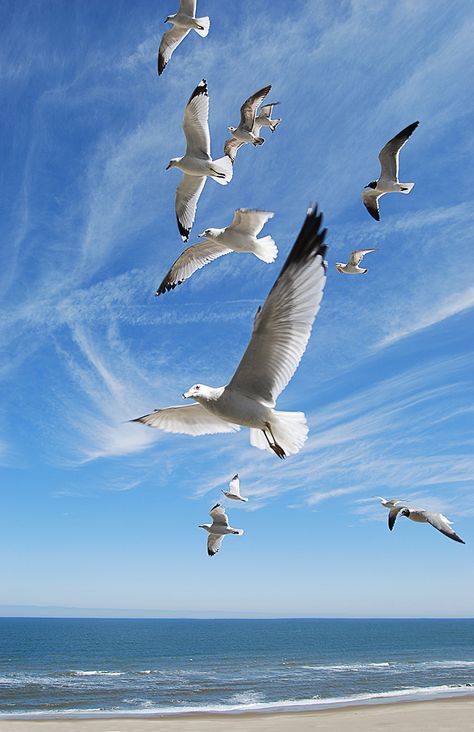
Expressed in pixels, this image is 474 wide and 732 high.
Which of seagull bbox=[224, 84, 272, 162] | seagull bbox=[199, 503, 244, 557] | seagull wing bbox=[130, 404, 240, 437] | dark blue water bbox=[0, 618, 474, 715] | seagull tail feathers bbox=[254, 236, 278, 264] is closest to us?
seagull wing bbox=[130, 404, 240, 437]

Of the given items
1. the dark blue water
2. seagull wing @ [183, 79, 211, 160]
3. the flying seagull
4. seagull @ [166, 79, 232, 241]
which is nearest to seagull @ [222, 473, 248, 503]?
the flying seagull

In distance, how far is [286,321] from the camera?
5.45m

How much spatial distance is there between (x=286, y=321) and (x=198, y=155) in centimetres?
638

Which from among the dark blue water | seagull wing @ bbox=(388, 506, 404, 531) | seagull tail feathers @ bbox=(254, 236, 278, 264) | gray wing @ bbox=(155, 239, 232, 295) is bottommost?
the dark blue water

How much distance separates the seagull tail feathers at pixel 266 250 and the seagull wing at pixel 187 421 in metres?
2.48

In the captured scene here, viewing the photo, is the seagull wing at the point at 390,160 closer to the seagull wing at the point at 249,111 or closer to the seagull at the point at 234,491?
the seagull wing at the point at 249,111

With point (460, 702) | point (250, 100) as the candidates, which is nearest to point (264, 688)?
point (460, 702)

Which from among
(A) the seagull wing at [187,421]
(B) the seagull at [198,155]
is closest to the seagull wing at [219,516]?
(B) the seagull at [198,155]

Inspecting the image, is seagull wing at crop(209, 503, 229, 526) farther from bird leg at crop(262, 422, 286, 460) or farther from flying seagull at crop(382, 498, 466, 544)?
bird leg at crop(262, 422, 286, 460)

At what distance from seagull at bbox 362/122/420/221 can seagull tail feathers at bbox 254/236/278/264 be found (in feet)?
10.6

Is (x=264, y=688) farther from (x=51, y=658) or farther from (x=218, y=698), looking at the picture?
(x=51, y=658)

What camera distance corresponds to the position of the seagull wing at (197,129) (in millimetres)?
11023

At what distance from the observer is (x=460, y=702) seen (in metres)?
19.4

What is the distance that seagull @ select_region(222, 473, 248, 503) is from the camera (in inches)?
476
